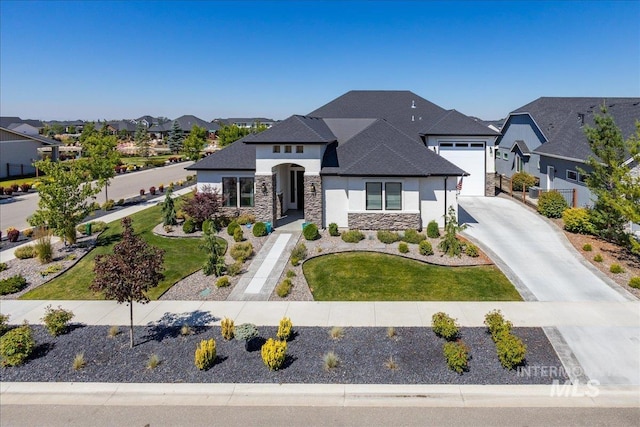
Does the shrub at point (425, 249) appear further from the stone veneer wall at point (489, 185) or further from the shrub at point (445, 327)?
the stone veneer wall at point (489, 185)

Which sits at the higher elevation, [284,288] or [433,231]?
[433,231]

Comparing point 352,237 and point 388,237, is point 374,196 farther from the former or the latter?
point 352,237

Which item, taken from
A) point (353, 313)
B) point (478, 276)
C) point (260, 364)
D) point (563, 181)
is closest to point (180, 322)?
point (260, 364)

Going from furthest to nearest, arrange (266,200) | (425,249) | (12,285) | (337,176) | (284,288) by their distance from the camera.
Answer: (266,200), (337,176), (425,249), (12,285), (284,288)

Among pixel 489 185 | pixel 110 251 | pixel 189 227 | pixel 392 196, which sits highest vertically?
pixel 489 185

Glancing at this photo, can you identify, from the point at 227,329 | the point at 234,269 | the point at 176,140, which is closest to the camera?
the point at 227,329

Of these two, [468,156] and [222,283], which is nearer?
[222,283]

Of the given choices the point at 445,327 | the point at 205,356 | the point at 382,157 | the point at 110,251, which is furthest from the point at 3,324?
the point at 382,157

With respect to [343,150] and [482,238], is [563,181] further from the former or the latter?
[343,150]
